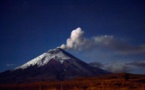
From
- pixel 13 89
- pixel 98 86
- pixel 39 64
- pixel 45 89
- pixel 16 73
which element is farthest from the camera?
pixel 39 64

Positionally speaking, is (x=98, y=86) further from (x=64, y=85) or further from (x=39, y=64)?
(x=39, y=64)

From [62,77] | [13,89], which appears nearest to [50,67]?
[62,77]

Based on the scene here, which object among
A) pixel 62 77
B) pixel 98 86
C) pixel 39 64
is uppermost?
pixel 39 64

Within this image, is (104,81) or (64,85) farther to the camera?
(64,85)

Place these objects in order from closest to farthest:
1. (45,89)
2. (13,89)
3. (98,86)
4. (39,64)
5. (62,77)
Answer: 1. (98,86)
2. (45,89)
3. (13,89)
4. (62,77)
5. (39,64)

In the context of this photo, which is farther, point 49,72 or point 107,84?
point 49,72

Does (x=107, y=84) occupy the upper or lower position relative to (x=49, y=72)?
lower

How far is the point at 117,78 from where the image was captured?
206 ft

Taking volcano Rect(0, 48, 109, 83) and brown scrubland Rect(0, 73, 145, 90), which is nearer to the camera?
brown scrubland Rect(0, 73, 145, 90)

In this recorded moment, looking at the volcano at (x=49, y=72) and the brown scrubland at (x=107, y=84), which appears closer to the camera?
the brown scrubland at (x=107, y=84)

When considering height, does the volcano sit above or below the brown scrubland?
above

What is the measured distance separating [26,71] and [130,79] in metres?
126

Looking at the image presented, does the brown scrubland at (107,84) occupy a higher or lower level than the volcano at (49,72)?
lower

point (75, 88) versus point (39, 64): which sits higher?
point (39, 64)
